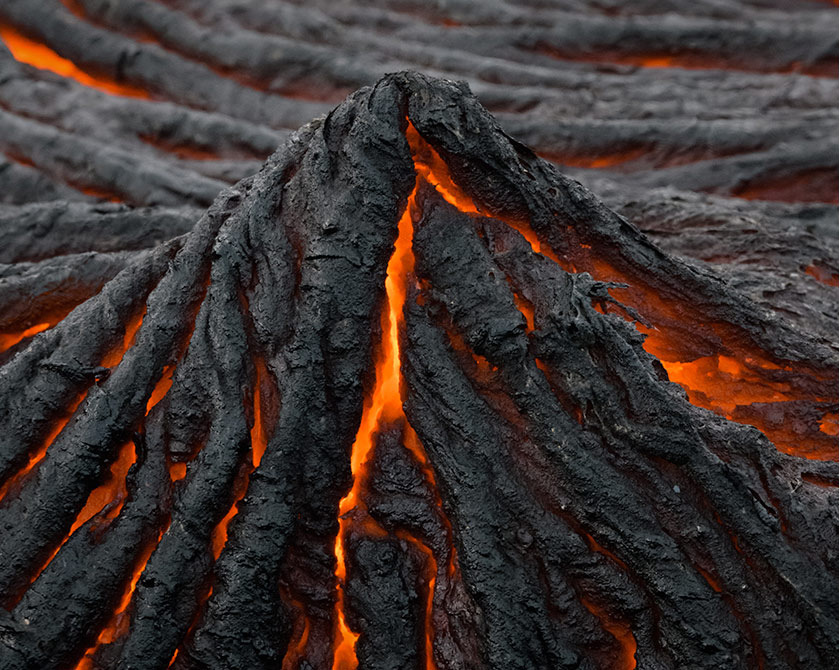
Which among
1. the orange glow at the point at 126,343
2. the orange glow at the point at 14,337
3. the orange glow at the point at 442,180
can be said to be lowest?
the orange glow at the point at 126,343

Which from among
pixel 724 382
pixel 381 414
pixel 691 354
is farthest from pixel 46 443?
pixel 724 382

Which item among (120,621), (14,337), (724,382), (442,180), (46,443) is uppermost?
(442,180)

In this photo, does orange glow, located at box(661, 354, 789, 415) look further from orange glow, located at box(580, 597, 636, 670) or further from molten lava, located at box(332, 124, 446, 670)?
molten lava, located at box(332, 124, 446, 670)

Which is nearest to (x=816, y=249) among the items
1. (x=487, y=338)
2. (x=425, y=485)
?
(x=487, y=338)

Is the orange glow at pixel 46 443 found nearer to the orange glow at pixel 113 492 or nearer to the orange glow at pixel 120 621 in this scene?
the orange glow at pixel 113 492

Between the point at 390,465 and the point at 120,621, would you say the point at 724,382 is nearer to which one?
the point at 390,465

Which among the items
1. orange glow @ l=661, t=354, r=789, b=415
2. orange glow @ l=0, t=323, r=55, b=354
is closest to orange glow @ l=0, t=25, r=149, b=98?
orange glow @ l=0, t=323, r=55, b=354

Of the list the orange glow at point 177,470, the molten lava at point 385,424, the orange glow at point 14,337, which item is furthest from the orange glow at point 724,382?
the orange glow at point 14,337
